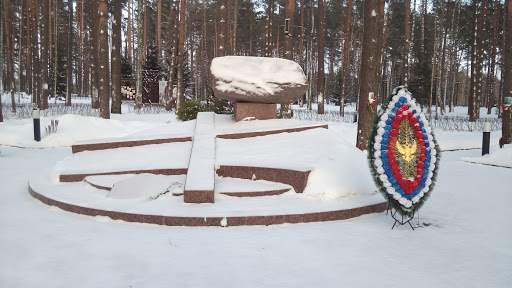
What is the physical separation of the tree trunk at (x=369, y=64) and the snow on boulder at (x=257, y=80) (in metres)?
2.32

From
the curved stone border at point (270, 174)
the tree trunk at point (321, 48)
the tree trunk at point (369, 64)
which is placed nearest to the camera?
the curved stone border at point (270, 174)

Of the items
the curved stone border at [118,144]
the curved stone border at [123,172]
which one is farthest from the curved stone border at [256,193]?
the curved stone border at [118,144]

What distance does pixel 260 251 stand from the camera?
361 cm

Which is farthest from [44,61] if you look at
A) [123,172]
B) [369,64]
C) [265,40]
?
[369,64]

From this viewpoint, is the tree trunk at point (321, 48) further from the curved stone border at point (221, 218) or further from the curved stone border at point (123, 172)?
the curved stone border at point (221, 218)

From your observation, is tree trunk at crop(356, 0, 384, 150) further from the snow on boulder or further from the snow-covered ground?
the snow-covered ground

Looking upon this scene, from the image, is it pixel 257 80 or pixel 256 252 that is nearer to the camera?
pixel 256 252

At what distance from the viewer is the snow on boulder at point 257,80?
763cm

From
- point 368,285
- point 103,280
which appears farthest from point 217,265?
point 368,285

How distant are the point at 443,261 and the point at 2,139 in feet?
40.2

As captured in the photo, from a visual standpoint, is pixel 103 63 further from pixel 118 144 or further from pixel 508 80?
pixel 508 80

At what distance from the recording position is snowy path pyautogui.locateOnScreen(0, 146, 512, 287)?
3.02 meters

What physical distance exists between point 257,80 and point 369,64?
11.2 ft

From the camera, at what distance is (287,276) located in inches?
121
